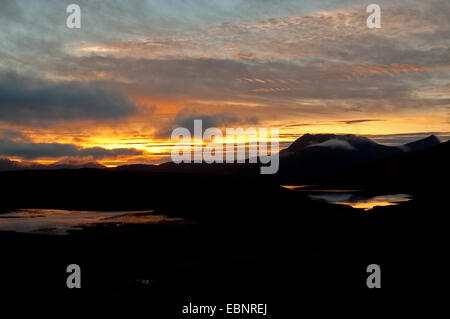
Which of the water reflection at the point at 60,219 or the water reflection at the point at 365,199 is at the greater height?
the water reflection at the point at 60,219

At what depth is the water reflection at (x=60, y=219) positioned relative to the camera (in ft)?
127

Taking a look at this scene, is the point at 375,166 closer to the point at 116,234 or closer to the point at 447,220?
the point at 447,220

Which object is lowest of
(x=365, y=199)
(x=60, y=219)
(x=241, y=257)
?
(x=365, y=199)

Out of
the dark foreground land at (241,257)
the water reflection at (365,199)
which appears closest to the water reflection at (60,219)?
the dark foreground land at (241,257)

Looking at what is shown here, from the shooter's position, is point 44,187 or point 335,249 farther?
A: point 44,187

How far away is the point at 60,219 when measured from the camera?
45.7 metres

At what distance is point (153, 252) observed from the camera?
2698cm

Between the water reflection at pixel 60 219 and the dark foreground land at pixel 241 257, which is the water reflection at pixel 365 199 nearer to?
the dark foreground land at pixel 241 257

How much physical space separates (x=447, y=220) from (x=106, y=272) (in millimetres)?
32834

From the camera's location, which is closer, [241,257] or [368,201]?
[241,257]

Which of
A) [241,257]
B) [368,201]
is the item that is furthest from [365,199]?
[241,257]

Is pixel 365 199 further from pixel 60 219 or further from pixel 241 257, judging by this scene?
pixel 241 257

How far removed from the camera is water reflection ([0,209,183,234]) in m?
38.8
